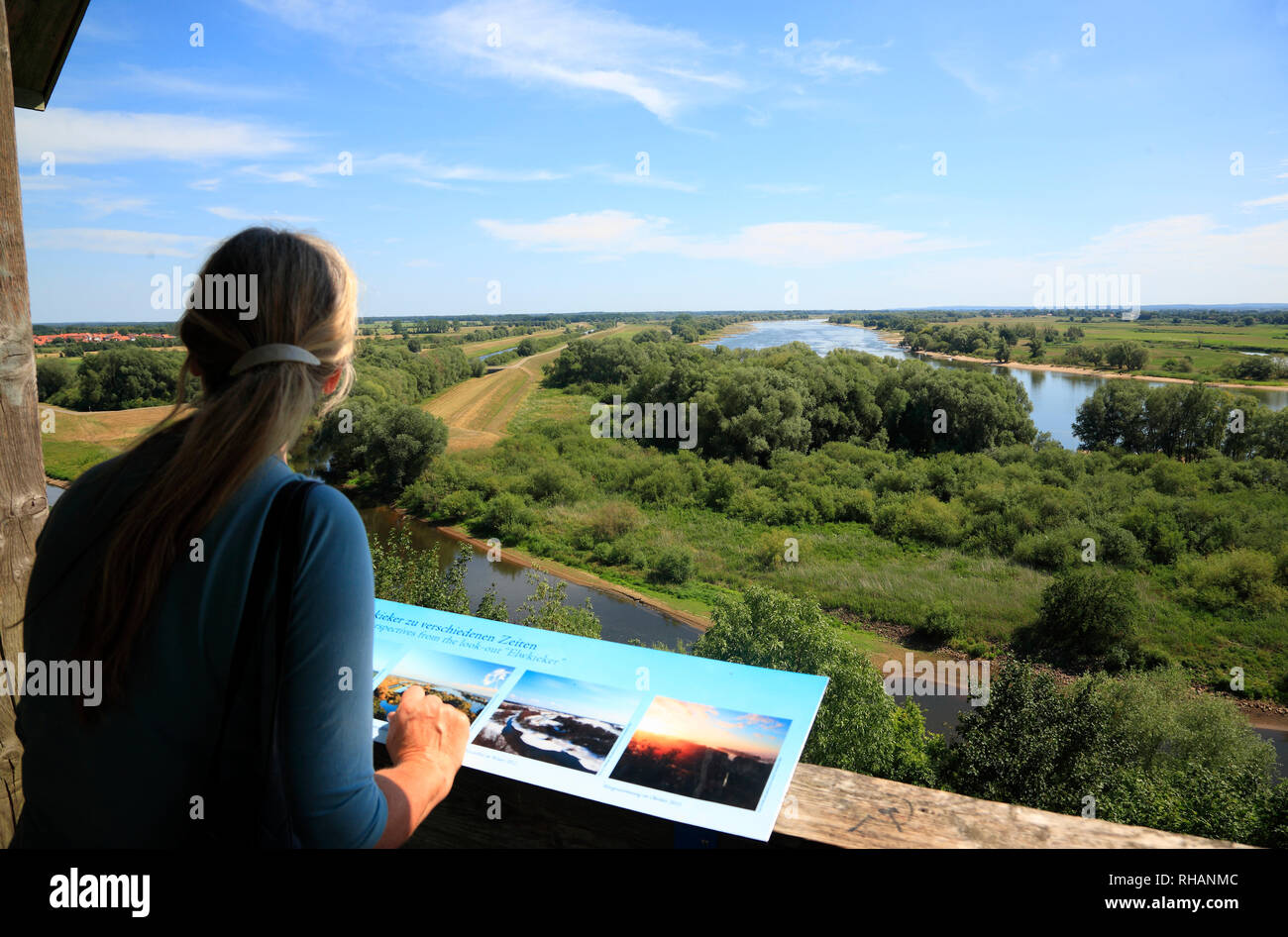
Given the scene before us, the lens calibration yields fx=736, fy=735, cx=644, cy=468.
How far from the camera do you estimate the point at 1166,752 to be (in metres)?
13.1

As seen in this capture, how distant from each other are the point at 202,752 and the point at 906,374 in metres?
41.0

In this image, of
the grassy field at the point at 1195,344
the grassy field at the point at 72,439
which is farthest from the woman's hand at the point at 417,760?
the grassy field at the point at 1195,344

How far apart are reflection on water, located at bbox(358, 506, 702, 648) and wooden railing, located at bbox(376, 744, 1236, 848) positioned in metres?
15.0

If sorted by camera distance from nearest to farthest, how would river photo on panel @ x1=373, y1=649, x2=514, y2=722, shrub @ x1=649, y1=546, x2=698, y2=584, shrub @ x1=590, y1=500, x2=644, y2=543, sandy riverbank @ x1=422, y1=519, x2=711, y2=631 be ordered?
river photo on panel @ x1=373, y1=649, x2=514, y2=722 → sandy riverbank @ x1=422, y1=519, x2=711, y2=631 → shrub @ x1=649, y1=546, x2=698, y2=584 → shrub @ x1=590, y1=500, x2=644, y2=543

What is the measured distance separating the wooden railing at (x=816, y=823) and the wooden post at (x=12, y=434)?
0.85 metres

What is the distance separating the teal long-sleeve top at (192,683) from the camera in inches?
31.5

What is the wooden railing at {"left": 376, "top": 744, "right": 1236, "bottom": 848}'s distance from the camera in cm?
121

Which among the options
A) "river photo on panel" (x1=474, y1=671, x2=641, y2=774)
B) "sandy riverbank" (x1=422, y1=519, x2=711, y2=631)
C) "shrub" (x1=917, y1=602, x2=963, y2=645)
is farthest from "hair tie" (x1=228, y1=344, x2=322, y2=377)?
"shrub" (x1=917, y1=602, x2=963, y2=645)

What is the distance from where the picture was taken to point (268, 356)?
2.96 ft
